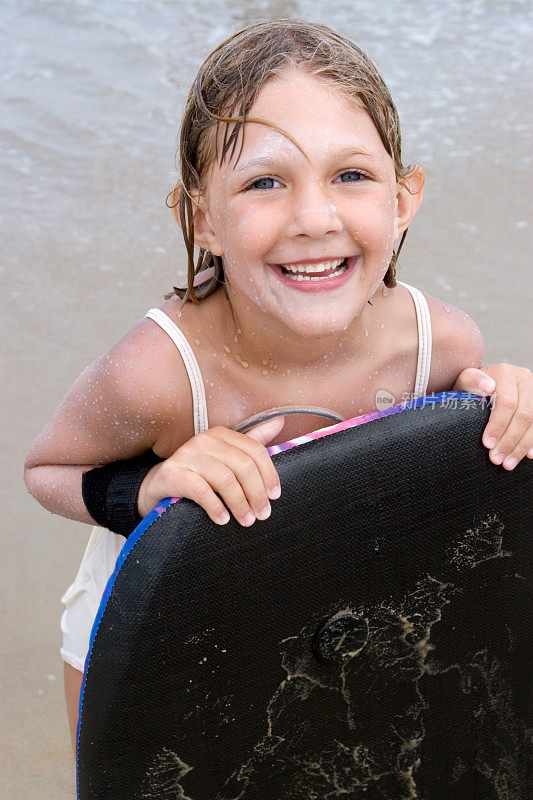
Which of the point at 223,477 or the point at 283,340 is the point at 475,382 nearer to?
the point at 283,340

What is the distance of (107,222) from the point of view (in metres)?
4.07

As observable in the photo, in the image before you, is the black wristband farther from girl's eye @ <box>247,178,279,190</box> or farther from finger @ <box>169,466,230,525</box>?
girl's eye @ <box>247,178,279,190</box>

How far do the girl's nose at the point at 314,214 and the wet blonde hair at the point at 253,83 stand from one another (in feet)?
0.54

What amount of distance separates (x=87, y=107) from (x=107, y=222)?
3.35ft

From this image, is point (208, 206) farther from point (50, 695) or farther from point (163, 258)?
point (163, 258)

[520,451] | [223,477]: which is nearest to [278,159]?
[223,477]

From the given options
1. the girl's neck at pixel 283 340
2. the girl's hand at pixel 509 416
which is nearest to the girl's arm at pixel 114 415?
the girl's neck at pixel 283 340

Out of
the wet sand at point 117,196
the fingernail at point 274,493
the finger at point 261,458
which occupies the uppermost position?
the finger at point 261,458

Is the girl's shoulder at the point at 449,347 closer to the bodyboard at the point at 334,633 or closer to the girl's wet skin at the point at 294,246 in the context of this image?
the girl's wet skin at the point at 294,246

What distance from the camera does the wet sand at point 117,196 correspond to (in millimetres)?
2645

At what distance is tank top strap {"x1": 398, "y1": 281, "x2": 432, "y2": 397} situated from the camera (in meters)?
2.04


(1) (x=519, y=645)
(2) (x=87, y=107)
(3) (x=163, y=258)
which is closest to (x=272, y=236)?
(1) (x=519, y=645)

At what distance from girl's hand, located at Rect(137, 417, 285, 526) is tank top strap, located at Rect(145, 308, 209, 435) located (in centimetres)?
29

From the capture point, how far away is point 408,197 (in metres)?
1.92
